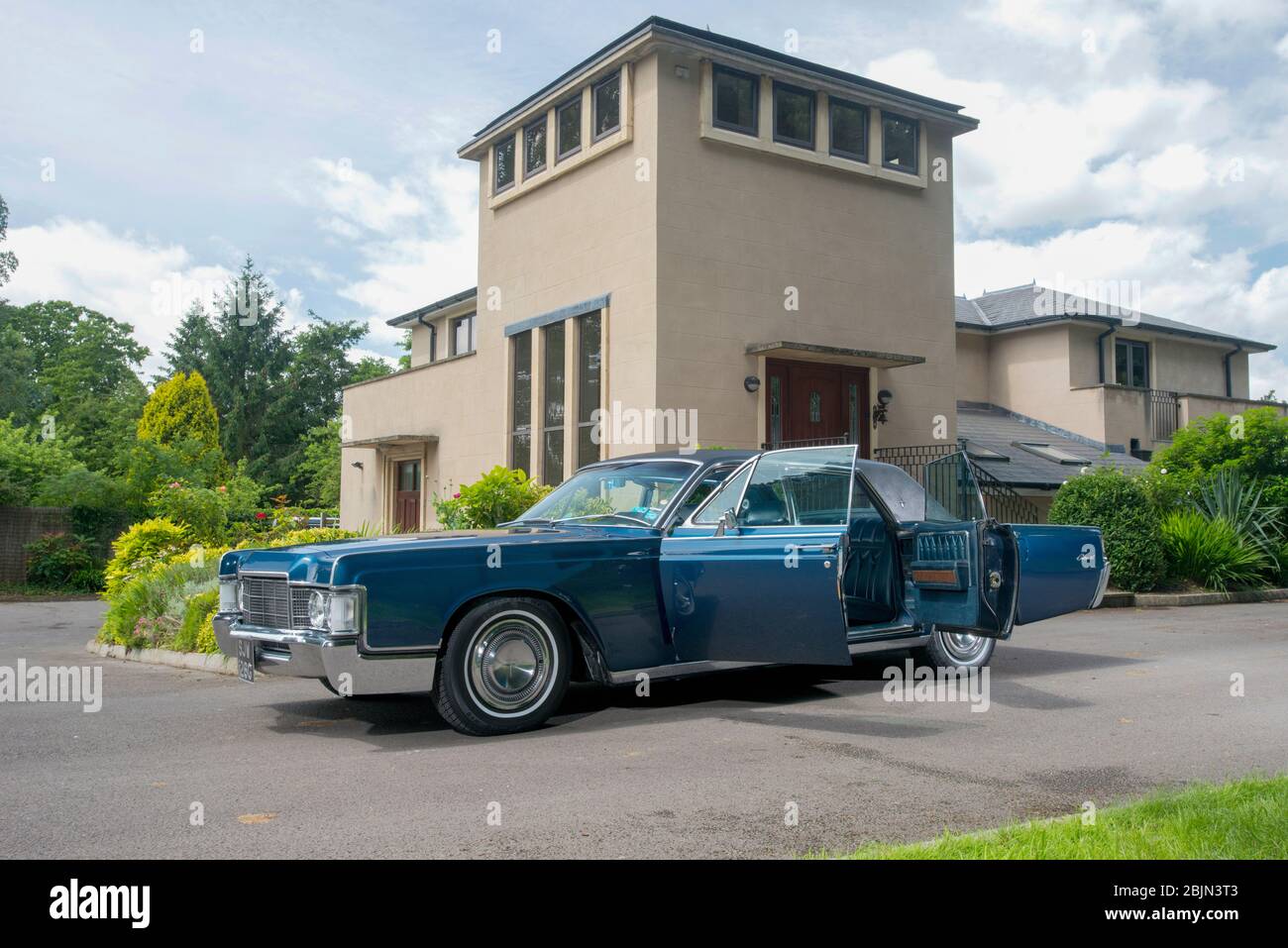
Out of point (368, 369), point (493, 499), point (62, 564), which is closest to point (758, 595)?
point (493, 499)

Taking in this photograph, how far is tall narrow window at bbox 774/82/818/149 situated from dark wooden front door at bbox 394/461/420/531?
1062cm

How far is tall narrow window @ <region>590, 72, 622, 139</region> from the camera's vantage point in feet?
55.6

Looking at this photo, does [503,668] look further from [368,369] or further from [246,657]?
[368,369]

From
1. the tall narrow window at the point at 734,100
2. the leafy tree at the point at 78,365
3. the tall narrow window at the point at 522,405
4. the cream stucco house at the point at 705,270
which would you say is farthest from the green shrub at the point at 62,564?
the leafy tree at the point at 78,365

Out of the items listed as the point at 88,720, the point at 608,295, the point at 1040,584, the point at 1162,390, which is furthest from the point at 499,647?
the point at 1162,390

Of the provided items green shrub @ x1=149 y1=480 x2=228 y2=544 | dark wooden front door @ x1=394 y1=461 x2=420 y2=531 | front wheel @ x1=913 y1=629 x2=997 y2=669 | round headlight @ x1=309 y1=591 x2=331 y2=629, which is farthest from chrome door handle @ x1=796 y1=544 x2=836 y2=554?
dark wooden front door @ x1=394 y1=461 x2=420 y2=531

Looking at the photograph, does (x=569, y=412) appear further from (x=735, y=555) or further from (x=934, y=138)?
(x=735, y=555)

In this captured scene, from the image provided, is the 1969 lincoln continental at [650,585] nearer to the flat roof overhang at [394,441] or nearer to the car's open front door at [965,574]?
the car's open front door at [965,574]

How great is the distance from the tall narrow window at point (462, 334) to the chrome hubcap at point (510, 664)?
66.5 ft

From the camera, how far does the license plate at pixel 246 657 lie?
661cm

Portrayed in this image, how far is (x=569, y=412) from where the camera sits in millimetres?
18031

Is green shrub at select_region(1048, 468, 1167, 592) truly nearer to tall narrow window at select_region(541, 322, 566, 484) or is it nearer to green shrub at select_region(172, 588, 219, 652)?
tall narrow window at select_region(541, 322, 566, 484)

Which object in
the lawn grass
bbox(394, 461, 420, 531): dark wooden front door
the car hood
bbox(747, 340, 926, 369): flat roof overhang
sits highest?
bbox(747, 340, 926, 369): flat roof overhang

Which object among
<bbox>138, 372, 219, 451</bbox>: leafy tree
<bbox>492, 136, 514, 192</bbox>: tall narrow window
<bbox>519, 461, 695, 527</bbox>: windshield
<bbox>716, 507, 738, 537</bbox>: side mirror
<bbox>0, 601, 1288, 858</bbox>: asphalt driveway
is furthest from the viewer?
<bbox>138, 372, 219, 451</bbox>: leafy tree
